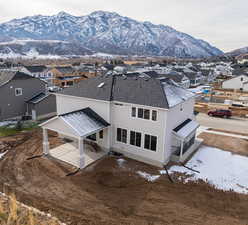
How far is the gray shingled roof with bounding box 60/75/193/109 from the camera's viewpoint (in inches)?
583

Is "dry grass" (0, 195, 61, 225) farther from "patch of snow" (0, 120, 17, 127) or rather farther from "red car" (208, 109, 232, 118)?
"red car" (208, 109, 232, 118)

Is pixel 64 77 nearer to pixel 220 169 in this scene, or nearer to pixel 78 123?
pixel 78 123

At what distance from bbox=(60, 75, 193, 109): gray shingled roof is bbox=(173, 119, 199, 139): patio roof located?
2250 mm

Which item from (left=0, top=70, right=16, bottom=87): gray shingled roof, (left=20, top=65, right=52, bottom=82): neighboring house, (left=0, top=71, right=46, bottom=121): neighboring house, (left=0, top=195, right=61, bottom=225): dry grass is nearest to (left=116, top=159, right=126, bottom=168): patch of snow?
(left=0, top=195, right=61, bottom=225): dry grass

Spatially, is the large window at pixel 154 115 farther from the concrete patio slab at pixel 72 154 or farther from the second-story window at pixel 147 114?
the concrete patio slab at pixel 72 154

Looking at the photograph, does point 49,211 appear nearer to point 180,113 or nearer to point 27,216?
point 27,216

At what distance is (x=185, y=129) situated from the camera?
16406 mm

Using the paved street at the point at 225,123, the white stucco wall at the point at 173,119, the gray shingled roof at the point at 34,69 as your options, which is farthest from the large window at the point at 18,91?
the gray shingled roof at the point at 34,69

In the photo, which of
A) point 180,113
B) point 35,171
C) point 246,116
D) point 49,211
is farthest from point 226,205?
point 246,116

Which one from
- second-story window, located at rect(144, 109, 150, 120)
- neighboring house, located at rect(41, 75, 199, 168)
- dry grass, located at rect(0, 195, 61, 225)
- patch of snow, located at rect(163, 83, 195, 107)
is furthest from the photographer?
patch of snow, located at rect(163, 83, 195, 107)

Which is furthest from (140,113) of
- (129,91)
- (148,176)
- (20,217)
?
(20,217)

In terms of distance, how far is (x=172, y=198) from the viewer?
452 inches

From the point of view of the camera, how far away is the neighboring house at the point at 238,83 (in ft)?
179

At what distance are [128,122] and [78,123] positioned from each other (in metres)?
3.85
